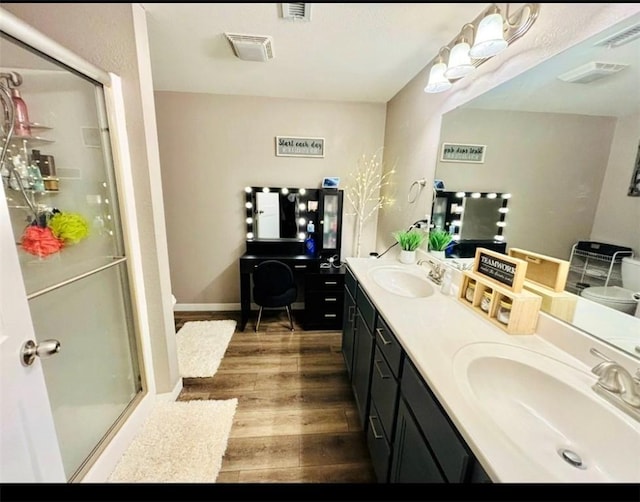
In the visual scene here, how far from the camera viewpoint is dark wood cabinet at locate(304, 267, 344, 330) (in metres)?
2.71

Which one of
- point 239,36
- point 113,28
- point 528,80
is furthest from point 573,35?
point 113,28

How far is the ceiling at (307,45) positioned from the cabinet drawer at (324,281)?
1811 millimetres

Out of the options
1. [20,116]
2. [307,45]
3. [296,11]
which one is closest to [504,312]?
[296,11]

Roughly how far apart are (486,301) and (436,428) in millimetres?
706

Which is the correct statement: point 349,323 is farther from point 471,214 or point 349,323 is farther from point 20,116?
point 20,116

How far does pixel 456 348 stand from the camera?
1.02 m

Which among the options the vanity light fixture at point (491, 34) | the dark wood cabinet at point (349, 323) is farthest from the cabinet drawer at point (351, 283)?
the vanity light fixture at point (491, 34)

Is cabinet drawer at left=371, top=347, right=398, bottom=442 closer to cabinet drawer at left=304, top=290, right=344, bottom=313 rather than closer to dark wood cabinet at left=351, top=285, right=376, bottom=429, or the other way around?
dark wood cabinet at left=351, top=285, right=376, bottom=429

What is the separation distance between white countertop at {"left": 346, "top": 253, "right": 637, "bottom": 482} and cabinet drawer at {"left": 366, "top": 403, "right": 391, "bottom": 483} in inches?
21.5

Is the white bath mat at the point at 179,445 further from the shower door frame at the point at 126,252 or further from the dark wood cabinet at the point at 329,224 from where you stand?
the dark wood cabinet at the point at 329,224

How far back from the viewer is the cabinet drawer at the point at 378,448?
47.4 inches

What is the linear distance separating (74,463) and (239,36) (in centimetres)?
257
